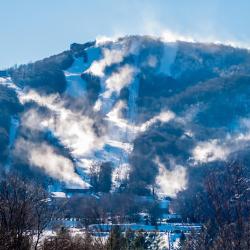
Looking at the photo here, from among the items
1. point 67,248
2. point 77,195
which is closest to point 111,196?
point 77,195

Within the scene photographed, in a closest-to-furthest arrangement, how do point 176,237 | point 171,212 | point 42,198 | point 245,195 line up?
1. point 245,195
2. point 42,198
3. point 176,237
4. point 171,212

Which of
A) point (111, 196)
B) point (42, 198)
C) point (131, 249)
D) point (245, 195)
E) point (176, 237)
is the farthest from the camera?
point (111, 196)

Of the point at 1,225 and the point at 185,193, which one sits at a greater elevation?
the point at 185,193

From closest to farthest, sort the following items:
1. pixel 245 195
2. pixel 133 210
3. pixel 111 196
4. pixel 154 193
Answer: pixel 245 195 < pixel 133 210 < pixel 111 196 < pixel 154 193

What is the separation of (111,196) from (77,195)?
429 inches

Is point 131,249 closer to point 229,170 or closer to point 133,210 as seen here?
point 229,170

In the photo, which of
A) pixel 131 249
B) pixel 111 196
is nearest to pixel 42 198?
pixel 131 249


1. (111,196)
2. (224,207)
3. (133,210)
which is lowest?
(224,207)

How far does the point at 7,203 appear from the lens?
2042 cm

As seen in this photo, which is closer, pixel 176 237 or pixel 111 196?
pixel 176 237

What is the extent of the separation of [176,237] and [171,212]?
2802 inches

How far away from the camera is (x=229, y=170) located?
13.1m

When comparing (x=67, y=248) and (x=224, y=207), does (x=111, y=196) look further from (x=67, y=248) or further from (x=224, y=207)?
(x=224, y=207)

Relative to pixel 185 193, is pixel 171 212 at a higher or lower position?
lower
